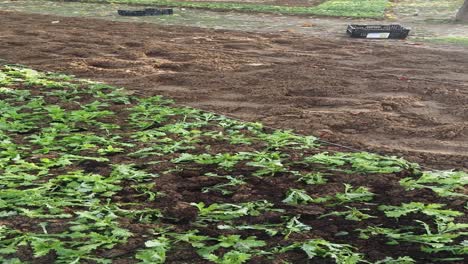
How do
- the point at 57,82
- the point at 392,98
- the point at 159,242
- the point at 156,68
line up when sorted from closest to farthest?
the point at 159,242
the point at 392,98
the point at 57,82
the point at 156,68

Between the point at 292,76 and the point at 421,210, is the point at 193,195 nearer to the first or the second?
the point at 421,210

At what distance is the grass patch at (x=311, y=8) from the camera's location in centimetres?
1606

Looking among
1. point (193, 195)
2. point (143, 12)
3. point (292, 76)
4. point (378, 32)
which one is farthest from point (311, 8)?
point (193, 195)

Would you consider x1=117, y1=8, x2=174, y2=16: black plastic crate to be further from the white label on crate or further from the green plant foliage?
A: the green plant foliage

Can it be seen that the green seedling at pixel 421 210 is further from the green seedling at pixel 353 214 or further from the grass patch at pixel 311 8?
the grass patch at pixel 311 8

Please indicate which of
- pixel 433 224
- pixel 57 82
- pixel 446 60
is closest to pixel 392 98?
pixel 446 60

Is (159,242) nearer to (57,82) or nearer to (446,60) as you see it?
(57,82)

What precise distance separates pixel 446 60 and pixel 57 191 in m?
6.87

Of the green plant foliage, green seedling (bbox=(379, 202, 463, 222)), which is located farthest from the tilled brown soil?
green seedling (bbox=(379, 202, 463, 222))

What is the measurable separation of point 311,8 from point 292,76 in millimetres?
9878

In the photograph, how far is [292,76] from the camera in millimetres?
7891

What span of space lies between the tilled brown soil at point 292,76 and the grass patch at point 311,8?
4589mm

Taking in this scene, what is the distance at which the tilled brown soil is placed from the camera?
18.9ft

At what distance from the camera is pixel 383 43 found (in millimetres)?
10898
